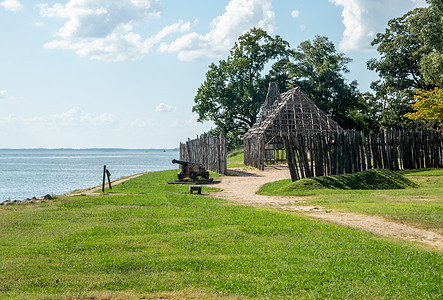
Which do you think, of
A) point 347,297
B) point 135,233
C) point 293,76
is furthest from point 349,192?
point 293,76

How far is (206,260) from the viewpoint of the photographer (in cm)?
684

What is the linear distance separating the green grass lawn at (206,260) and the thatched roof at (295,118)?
23.7 meters

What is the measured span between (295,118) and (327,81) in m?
13.5

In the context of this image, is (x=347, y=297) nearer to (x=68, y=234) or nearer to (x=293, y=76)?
(x=68, y=234)

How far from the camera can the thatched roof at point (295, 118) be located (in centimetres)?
3388

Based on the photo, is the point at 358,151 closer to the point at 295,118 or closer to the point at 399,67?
the point at 295,118

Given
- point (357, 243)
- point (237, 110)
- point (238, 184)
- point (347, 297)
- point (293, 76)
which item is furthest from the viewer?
point (237, 110)

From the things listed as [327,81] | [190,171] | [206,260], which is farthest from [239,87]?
[206,260]

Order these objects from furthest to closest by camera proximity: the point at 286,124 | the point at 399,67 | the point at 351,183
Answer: the point at 399,67, the point at 286,124, the point at 351,183

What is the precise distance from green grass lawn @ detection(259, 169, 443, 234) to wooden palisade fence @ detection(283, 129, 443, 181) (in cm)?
100

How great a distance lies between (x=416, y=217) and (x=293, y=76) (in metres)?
39.2

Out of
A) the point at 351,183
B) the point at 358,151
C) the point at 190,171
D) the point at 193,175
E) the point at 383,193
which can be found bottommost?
the point at 383,193

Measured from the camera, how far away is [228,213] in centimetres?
1129

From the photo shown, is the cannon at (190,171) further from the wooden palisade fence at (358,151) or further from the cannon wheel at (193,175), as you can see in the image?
the wooden palisade fence at (358,151)
